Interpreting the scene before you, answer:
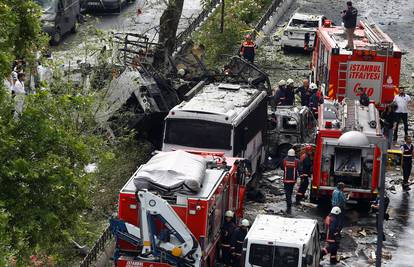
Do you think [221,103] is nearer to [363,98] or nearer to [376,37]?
[363,98]

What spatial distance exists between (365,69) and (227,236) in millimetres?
10418

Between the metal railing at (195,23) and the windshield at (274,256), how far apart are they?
733 inches

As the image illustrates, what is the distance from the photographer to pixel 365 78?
99.5 feet

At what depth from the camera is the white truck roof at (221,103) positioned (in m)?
24.2

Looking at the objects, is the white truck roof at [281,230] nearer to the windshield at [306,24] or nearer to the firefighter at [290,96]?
the firefighter at [290,96]

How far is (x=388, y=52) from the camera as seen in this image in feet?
98.1

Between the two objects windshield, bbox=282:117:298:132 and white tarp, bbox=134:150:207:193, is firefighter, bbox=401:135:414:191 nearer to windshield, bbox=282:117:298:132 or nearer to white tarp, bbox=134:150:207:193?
windshield, bbox=282:117:298:132

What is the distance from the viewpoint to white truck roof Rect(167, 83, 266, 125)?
79.4 feet

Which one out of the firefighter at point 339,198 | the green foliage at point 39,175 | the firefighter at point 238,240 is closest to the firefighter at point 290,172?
the firefighter at point 339,198

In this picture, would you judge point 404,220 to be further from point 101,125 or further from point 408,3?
point 408,3

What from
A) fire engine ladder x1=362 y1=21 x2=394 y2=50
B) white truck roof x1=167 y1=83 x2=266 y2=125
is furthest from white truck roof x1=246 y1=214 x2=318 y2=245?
fire engine ladder x1=362 y1=21 x2=394 y2=50

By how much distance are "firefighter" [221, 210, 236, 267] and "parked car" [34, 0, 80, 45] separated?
643 inches

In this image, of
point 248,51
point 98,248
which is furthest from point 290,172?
point 248,51

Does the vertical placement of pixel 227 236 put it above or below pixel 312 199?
above
